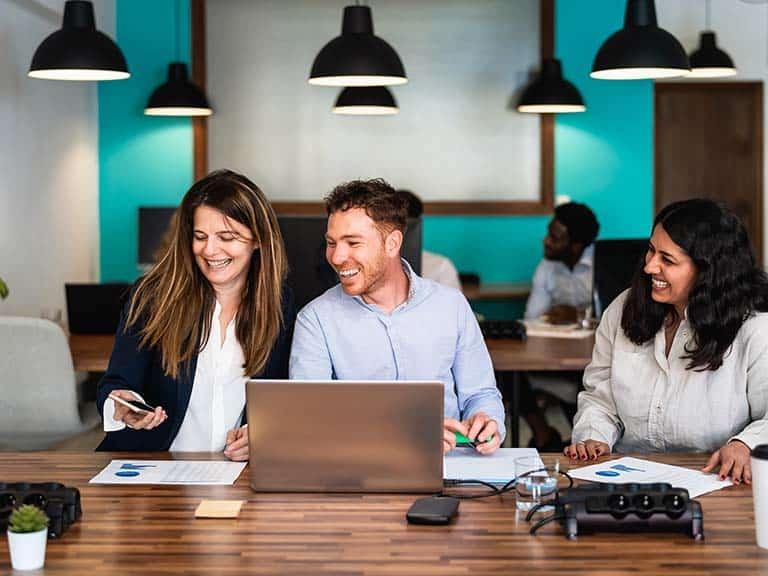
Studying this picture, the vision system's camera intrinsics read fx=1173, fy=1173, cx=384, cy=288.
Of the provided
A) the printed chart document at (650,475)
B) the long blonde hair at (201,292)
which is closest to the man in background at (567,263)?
the long blonde hair at (201,292)

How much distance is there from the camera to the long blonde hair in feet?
9.71

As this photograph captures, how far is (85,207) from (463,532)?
5665mm

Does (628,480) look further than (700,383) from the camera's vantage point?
No

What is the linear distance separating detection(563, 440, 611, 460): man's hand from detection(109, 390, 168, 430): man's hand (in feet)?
3.04

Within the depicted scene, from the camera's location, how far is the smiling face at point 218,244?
2.94 metres

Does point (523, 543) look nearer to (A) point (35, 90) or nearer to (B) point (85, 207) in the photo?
(A) point (35, 90)

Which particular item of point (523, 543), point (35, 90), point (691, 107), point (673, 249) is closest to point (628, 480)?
point (523, 543)

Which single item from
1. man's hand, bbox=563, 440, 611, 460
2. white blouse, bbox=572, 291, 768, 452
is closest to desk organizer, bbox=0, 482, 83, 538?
man's hand, bbox=563, 440, 611, 460

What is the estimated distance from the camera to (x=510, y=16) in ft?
25.3

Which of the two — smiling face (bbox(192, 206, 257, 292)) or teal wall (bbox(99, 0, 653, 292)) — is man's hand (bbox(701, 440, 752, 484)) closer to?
smiling face (bbox(192, 206, 257, 292))

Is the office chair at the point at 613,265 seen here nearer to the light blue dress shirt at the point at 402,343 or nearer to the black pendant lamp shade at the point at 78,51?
the light blue dress shirt at the point at 402,343

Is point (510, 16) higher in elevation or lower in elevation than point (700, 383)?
higher

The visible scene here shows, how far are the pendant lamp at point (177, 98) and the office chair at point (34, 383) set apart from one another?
345 cm

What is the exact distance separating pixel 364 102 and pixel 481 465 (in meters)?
4.57
